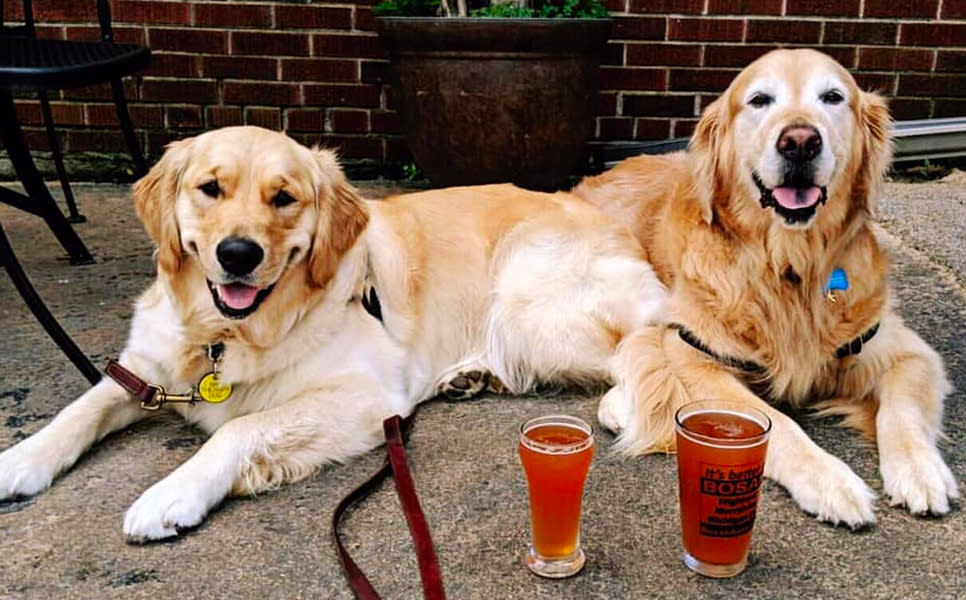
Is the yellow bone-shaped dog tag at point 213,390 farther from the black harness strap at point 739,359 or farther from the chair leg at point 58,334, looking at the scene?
the black harness strap at point 739,359

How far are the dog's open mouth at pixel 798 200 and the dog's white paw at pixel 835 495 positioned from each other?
2.16 feet

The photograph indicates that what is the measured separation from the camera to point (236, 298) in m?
2.30

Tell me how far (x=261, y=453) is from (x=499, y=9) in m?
2.84

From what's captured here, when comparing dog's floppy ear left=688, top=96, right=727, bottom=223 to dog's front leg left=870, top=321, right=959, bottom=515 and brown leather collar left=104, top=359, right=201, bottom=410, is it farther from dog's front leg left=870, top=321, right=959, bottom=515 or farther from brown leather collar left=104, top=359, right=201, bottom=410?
brown leather collar left=104, top=359, right=201, bottom=410

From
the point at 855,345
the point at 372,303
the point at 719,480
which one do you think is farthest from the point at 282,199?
the point at 855,345

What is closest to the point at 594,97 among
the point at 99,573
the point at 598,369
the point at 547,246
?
the point at 547,246

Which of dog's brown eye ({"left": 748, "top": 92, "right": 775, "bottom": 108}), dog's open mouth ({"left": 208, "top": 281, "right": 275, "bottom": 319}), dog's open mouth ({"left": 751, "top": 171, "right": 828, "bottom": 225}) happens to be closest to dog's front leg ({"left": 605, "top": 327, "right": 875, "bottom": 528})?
dog's open mouth ({"left": 751, "top": 171, "right": 828, "bottom": 225})

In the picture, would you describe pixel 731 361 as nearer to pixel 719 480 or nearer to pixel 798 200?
pixel 798 200

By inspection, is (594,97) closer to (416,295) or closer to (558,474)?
(416,295)

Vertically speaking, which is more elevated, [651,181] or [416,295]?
[651,181]

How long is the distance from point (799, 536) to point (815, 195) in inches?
36.1

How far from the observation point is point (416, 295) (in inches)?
115

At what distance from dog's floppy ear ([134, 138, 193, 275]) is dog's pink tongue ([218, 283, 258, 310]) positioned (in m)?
0.20

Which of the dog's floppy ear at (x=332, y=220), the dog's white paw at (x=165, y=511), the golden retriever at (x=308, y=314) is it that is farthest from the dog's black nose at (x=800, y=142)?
the dog's white paw at (x=165, y=511)
